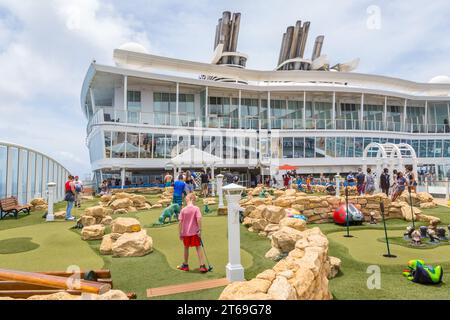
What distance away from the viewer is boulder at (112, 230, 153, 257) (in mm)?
7141

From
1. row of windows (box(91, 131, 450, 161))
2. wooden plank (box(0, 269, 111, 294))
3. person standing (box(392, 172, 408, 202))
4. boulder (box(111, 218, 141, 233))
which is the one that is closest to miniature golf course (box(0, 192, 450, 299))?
boulder (box(111, 218, 141, 233))

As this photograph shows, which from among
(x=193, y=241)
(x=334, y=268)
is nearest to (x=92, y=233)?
(x=193, y=241)

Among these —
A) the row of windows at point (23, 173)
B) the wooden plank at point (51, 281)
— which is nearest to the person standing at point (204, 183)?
the row of windows at point (23, 173)

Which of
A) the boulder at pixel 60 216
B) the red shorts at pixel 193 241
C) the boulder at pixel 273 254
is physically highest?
the red shorts at pixel 193 241

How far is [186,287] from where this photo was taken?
526 centimetres

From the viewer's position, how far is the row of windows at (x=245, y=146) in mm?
24953

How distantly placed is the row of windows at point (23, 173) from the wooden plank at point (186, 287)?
1187cm

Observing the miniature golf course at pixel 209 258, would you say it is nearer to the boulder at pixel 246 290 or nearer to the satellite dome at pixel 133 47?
the boulder at pixel 246 290

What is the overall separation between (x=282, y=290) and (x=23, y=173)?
15655 mm

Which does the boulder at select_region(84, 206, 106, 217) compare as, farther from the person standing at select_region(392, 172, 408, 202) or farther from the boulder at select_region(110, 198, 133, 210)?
the person standing at select_region(392, 172, 408, 202)

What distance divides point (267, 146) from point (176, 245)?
23.1 metres

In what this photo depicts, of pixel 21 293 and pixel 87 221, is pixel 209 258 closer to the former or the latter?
pixel 21 293

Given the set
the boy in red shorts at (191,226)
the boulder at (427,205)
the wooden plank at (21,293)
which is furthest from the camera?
the boulder at (427,205)
